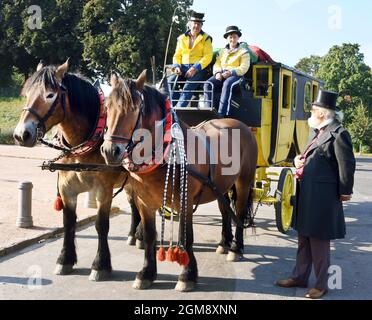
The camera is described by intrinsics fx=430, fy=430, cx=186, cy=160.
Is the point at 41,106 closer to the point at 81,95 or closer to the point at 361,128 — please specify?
the point at 81,95

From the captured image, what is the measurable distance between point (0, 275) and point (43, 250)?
97cm

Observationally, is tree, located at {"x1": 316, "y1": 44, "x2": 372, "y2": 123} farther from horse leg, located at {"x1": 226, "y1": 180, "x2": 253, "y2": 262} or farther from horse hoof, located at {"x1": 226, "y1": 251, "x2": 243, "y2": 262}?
horse hoof, located at {"x1": 226, "y1": 251, "x2": 243, "y2": 262}

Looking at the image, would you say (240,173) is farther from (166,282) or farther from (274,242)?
(166,282)

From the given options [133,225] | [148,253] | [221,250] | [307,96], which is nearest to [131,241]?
[133,225]

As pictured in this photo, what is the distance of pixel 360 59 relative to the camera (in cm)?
4106

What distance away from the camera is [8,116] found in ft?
95.4

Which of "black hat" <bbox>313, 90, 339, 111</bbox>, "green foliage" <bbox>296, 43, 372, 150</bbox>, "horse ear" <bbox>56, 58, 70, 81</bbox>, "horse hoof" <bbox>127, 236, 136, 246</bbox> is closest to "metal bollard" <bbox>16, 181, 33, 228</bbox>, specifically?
"horse hoof" <bbox>127, 236, 136, 246</bbox>

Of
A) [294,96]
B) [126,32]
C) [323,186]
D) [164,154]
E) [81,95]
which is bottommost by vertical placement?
[323,186]

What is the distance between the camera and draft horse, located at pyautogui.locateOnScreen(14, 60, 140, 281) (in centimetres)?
398

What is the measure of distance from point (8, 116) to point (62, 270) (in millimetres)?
26873

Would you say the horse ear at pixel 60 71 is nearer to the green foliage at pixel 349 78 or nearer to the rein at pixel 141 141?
the rein at pixel 141 141

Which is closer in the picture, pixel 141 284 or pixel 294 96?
pixel 141 284

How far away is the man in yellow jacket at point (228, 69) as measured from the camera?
6098 millimetres

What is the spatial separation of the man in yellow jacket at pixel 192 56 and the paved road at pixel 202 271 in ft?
7.41
